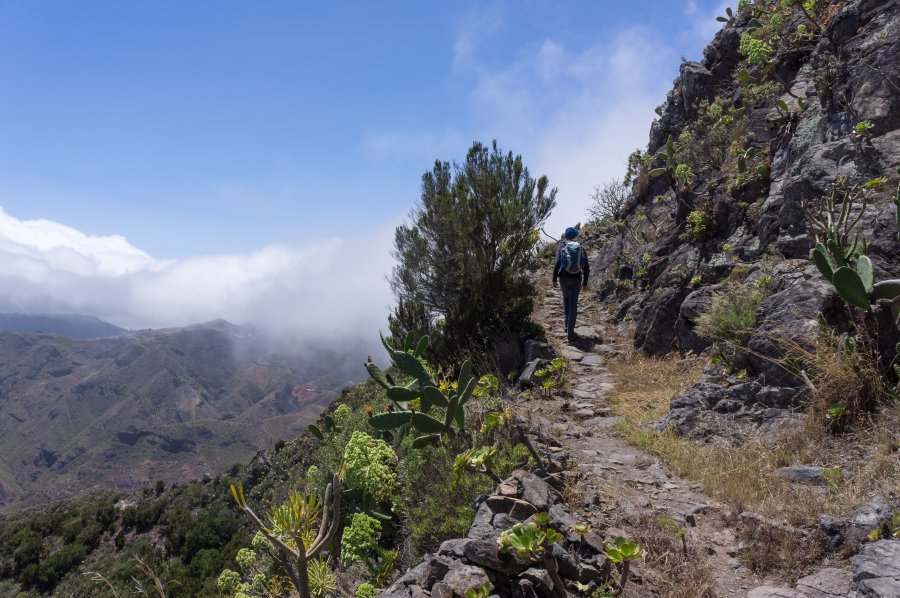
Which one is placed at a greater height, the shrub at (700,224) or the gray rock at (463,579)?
the shrub at (700,224)

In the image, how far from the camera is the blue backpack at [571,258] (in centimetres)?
883

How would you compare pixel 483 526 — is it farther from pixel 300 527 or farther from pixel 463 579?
pixel 300 527

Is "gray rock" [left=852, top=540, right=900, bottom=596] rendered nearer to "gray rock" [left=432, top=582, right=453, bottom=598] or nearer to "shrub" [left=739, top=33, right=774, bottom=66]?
"gray rock" [left=432, top=582, right=453, bottom=598]

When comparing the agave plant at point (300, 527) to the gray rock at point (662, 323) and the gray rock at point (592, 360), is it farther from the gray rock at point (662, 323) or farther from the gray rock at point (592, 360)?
the gray rock at point (662, 323)

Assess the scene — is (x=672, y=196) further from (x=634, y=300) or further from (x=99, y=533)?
(x=99, y=533)

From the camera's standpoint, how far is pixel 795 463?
3936 mm

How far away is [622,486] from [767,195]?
636 cm

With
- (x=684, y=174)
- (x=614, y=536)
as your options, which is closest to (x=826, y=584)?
A: (x=614, y=536)

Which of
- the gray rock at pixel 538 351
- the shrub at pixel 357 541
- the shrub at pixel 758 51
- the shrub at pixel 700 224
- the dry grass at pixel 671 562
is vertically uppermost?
the shrub at pixel 758 51

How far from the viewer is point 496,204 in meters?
9.80

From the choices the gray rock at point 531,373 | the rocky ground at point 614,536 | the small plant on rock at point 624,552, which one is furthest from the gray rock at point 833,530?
the gray rock at point 531,373

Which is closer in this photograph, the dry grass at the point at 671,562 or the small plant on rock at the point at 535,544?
the small plant on rock at the point at 535,544

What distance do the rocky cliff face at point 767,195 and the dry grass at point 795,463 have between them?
0.40 m

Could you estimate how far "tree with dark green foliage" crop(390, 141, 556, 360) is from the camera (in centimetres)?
981
